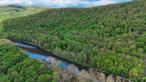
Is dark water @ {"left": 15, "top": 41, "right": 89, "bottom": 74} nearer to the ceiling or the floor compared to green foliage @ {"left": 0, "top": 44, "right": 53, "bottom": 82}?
nearer to the floor

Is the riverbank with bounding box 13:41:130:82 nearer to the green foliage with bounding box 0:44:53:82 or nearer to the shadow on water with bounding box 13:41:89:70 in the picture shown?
the shadow on water with bounding box 13:41:89:70

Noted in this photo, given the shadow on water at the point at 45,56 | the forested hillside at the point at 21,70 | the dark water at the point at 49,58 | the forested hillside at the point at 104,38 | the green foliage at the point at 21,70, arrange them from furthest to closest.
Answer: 1. the shadow on water at the point at 45,56
2. the dark water at the point at 49,58
3. the forested hillside at the point at 104,38
4. the green foliage at the point at 21,70
5. the forested hillside at the point at 21,70

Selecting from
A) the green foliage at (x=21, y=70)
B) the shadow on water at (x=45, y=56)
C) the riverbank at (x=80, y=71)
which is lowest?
the shadow on water at (x=45, y=56)

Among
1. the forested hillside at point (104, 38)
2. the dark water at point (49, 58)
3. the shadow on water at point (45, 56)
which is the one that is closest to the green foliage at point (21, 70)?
the dark water at point (49, 58)

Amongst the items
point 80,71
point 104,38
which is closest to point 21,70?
point 80,71

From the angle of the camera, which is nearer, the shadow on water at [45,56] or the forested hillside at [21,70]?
the forested hillside at [21,70]

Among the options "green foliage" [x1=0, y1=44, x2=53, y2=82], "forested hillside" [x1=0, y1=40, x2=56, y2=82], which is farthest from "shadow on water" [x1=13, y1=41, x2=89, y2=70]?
"forested hillside" [x1=0, y1=40, x2=56, y2=82]

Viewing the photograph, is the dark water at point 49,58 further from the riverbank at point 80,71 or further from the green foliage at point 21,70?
the green foliage at point 21,70

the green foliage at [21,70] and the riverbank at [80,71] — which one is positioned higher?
the green foliage at [21,70]
